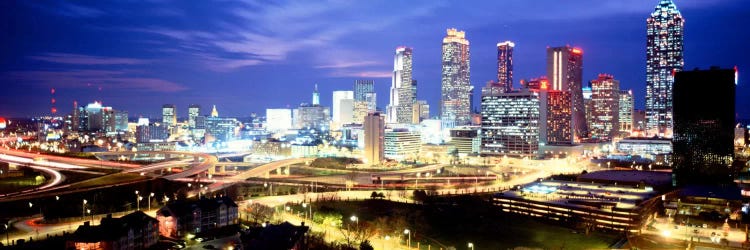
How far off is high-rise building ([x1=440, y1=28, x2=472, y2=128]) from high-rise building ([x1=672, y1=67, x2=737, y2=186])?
297ft

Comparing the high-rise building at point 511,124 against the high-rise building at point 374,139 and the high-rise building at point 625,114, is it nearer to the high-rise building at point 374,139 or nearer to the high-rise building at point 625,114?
the high-rise building at point 374,139

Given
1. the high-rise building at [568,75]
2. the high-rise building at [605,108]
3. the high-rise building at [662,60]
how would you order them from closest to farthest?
1. the high-rise building at [662,60]
2. the high-rise building at [568,75]
3. the high-rise building at [605,108]

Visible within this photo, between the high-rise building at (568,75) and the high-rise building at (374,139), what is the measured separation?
2161 inches

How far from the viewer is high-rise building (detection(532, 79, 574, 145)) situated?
9225cm

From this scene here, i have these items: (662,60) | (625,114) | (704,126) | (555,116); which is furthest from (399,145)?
(625,114)

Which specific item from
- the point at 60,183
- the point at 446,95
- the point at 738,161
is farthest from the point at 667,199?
the point at 446,95

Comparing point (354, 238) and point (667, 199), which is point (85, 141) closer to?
point (354, 238)

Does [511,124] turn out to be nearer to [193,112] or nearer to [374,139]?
[374,139]

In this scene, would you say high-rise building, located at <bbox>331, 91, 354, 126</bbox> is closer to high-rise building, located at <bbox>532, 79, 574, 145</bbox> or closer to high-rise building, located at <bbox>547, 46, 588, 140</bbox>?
high-rise building, located at <bbox>547, 46, 588, 140</bbox>

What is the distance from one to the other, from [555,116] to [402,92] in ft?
178

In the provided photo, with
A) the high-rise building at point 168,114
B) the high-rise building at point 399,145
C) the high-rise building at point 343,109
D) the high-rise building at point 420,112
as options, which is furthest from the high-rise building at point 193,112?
the high-rise building at point 399,145

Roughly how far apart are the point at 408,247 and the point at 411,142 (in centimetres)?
5679

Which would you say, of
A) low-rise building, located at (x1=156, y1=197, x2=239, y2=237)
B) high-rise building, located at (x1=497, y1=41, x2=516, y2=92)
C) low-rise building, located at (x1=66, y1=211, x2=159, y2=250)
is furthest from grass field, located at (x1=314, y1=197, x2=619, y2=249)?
high-rise building, located at (x1=497, y1=41, x2=516, y2=92)

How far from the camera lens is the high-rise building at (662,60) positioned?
350 feet
